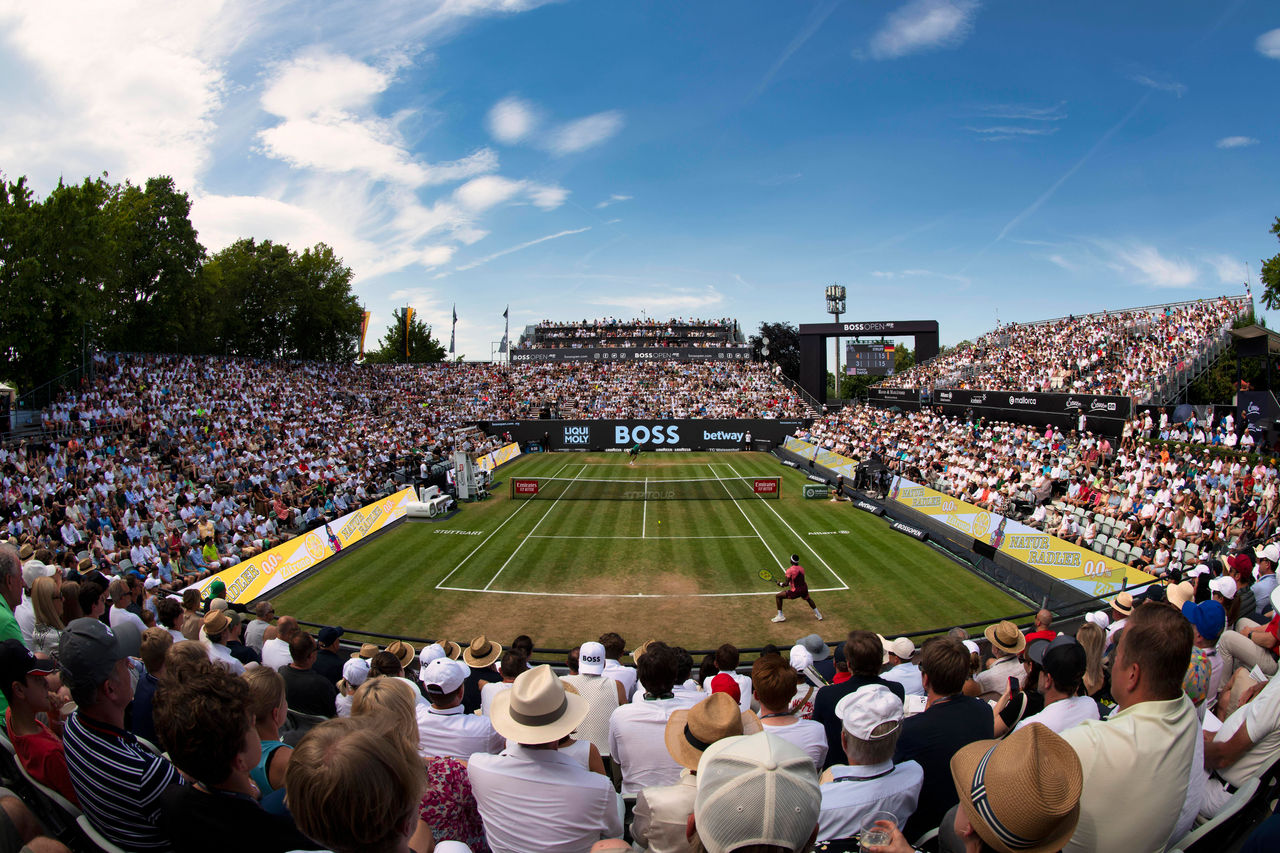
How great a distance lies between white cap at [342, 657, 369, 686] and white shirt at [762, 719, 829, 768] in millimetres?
5049

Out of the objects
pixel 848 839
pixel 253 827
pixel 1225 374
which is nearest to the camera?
pixel 253 827

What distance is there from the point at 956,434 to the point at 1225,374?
14972 mm

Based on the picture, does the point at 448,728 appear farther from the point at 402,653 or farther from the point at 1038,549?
the point at 1038,549

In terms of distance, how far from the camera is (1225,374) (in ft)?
119

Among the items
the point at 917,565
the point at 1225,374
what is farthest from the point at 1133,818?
the point at 1225,374

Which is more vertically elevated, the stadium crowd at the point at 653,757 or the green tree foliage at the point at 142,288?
the green tree foliage at the point at 142,288

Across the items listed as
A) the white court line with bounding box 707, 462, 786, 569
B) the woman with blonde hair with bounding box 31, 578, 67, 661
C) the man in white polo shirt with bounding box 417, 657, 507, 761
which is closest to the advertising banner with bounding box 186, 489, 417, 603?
the woman with blonde hair with bounding box 31, 578, 67, 661

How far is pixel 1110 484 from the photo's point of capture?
23547 mm

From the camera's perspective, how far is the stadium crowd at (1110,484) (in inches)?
704

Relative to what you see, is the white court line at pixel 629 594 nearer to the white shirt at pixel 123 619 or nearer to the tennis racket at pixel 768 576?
the tennis racket at pixel 768 576

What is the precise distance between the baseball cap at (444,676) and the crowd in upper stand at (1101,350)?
33.7m

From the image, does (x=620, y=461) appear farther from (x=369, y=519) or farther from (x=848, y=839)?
(x=848, y=839)

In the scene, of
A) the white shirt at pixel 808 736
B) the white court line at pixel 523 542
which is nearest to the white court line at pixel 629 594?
the white court line at pixel 523 542

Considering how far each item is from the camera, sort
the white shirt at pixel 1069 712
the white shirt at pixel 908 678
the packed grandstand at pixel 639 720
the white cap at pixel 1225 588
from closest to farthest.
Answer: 1. the packed grandstand at pixel 639 720
2. the white shirt at pixel 1069 712
3. the white shirt at pixel 908 678
4. the white cap at pixel 1225 588
